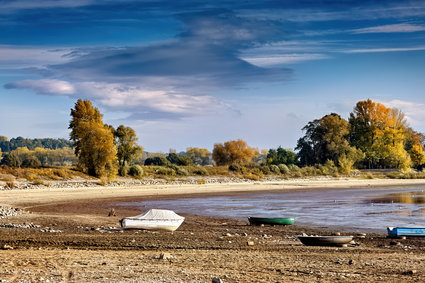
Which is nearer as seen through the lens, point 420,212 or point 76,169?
point 420,212

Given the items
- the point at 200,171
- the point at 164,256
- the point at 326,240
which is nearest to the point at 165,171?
the point at 200,171

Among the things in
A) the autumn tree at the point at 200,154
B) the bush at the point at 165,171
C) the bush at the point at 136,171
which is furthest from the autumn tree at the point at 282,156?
the autumn tree at the point at 200,154

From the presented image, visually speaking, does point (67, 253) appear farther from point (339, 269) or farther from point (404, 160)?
point (404, 160)

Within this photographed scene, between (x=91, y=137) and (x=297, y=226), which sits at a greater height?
(x=91, y=137)

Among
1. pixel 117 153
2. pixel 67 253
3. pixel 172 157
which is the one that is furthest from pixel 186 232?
pixel 172 157

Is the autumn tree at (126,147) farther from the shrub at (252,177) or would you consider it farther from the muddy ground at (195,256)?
the muddy ground at (195,256)

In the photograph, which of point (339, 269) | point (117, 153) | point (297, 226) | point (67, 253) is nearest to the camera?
point (339, 269)

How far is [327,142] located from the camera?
105 m

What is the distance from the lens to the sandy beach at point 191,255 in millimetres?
12703

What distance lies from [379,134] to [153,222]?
90859 millimetres

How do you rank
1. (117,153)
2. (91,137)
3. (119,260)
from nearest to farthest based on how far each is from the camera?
(119,260)
(91,137)
(117,153)

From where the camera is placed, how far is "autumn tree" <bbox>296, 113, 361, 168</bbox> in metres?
103

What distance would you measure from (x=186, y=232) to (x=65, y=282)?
11.4 meters

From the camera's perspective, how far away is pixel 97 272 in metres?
12.9
